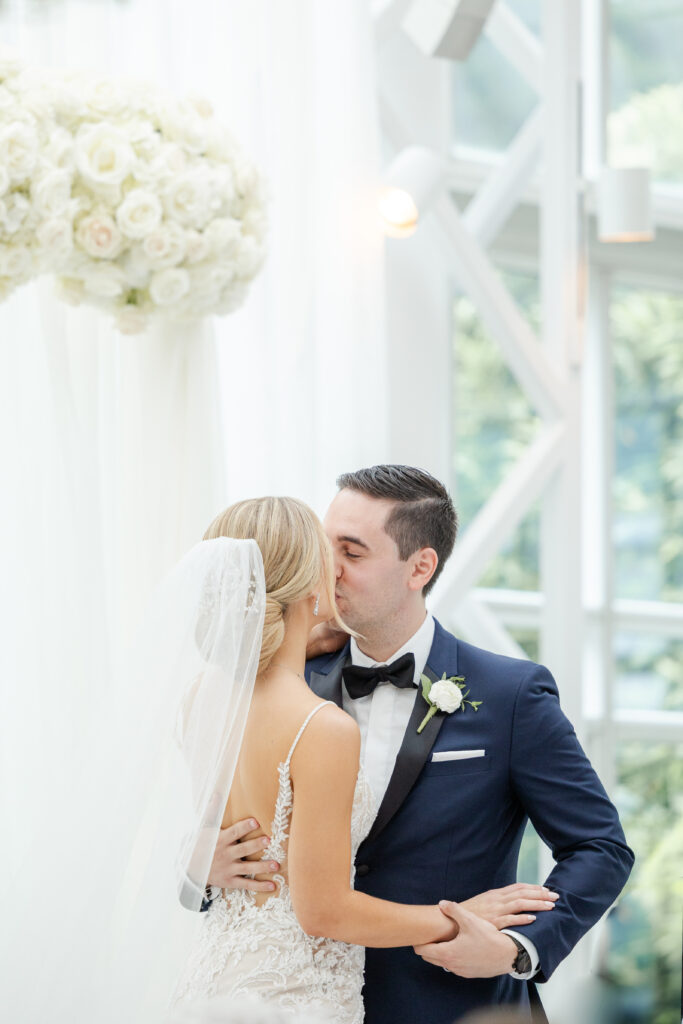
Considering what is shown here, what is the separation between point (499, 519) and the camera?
12.0ft

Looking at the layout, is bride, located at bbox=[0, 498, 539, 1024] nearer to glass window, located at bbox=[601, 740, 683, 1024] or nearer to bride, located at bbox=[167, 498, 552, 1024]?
bride, located at bbox=[167, 498, 552, 1024]

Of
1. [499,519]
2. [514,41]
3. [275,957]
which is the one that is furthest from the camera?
[514,41]

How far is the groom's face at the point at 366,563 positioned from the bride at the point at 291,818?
238 mm

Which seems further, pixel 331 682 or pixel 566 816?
pixel 331 682

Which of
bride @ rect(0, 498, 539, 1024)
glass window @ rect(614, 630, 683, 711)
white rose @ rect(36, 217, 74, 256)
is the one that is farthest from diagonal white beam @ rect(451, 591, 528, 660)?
glass window @ rect(614, 630, 683, 711)

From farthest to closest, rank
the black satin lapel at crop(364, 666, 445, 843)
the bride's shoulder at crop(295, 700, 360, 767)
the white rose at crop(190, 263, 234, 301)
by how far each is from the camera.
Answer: the white rose at crop(190, 263, 234, 301), the black satin lapel at crop(364, 666, 445, 843), the bride's shoulder at crop(295, 700, 360, 767)

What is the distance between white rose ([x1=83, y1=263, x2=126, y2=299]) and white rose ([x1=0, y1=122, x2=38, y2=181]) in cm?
23

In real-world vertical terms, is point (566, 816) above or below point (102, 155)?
below

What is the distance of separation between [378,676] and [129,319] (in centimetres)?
87

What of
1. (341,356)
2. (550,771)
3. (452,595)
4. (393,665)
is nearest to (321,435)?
(341,356)

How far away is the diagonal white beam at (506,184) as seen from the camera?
150 inches

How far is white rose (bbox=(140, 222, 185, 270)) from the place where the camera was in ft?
7.11

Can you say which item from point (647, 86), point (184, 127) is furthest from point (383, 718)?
point (647, 86)

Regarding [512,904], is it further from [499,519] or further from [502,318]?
[502,318]
